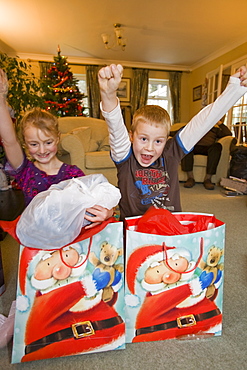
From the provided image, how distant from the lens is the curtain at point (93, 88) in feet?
19.0

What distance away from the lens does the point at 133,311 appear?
29.3 inches

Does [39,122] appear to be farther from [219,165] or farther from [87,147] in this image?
[219,165]

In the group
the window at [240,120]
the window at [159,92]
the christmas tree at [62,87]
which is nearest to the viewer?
the christmas tree at [62,87]

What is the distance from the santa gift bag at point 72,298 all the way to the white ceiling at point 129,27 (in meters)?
3.59

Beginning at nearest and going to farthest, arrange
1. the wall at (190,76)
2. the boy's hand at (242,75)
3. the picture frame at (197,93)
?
the boy's hand at (242,75) < the wall at (190,76) < the picture frame at (197,93)

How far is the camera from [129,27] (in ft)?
13.0

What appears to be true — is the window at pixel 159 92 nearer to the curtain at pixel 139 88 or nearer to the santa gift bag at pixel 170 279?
the curtain at pixel 139 88

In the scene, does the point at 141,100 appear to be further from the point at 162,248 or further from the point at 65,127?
the point at 162,248

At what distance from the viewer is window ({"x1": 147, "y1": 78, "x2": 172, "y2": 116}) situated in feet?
21.2

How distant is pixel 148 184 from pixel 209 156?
8.40ft

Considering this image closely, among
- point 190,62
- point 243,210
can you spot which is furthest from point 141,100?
point 243,210

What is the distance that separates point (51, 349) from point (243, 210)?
2069 millimetres

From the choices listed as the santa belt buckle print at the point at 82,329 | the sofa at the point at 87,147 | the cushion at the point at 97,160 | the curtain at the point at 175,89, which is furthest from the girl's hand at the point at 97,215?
the curtain at the point at 175,89

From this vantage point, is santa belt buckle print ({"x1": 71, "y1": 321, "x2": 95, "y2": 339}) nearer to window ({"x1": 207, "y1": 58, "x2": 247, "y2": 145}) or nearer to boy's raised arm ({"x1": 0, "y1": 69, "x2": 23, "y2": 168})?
boy's raised arm ({"x1": 0, "y1": 69, "x2": 23, "y2": 168})
